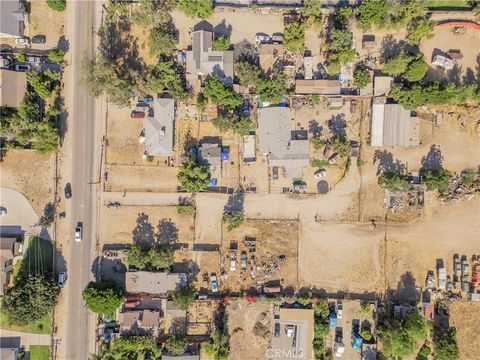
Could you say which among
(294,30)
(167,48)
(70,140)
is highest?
(294,30)

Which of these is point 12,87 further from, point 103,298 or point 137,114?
point 103,298

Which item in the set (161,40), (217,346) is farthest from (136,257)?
(161,40)

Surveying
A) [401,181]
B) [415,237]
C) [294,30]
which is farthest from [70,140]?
[415,237]

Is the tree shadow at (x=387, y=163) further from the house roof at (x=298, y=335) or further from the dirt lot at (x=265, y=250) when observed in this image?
the house roof at (x=298, y=335)

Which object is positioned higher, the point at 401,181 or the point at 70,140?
the point at 70,140

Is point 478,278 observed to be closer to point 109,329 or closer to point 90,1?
point 109,329

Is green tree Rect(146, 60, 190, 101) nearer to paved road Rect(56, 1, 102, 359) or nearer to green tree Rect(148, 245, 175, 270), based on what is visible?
paved road Rect(56, 1, 102, 359)
